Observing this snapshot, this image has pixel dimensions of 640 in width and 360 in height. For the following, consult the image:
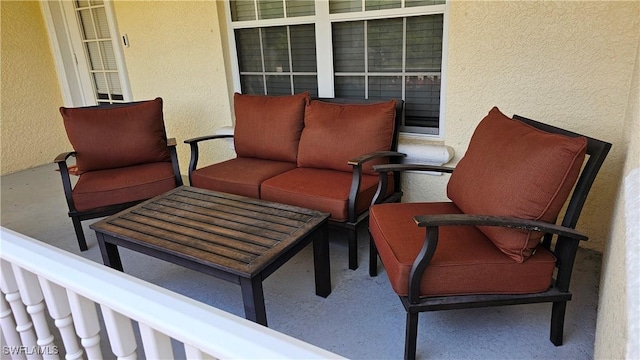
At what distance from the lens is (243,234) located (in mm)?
1870

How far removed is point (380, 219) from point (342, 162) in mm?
732

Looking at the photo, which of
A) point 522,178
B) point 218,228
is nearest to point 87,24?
point 218,228

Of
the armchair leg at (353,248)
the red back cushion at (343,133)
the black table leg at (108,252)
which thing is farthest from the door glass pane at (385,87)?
the black table leg at (108,252)

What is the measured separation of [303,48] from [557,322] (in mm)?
2456

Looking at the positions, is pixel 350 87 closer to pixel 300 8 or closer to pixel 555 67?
pixel 300 8

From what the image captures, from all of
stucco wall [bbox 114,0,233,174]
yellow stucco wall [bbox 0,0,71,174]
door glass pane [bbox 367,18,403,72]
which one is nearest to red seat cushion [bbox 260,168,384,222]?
door glass pane [bbox 367,18,403,72]

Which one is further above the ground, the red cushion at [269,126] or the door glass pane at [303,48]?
the door glass pane at [303,48]

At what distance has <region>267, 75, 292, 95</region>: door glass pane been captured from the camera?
131 inches

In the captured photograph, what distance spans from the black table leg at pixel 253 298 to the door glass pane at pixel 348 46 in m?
1.91

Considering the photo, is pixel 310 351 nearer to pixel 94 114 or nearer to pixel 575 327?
pixel 575 327

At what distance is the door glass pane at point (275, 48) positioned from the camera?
127 inches

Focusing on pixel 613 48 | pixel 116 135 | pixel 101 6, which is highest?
pixel 101 6

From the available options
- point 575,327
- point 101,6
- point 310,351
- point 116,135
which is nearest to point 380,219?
point 575,327

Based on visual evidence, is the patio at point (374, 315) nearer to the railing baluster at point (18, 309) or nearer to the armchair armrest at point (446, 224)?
the armchair armrest at point (446, 224)
